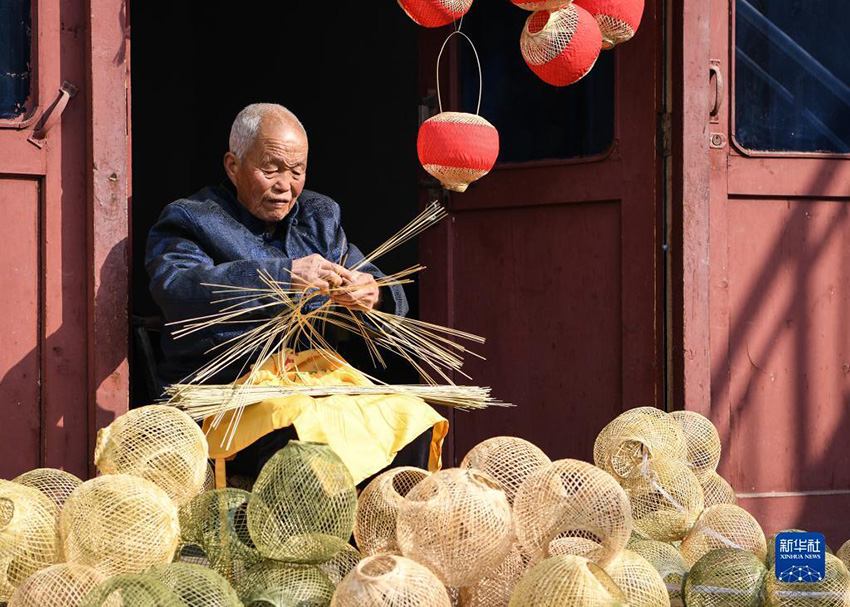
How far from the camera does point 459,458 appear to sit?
13.6ft

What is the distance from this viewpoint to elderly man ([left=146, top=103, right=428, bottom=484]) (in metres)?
2.88

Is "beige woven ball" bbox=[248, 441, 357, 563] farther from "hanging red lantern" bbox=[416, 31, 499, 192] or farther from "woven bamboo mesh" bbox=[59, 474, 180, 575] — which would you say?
"hanging red lantern" bbox=[416, 31, 499, 192]

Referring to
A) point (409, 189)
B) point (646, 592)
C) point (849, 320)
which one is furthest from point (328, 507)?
point (409, 189)

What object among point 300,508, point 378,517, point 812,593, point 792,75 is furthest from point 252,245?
point 792,75

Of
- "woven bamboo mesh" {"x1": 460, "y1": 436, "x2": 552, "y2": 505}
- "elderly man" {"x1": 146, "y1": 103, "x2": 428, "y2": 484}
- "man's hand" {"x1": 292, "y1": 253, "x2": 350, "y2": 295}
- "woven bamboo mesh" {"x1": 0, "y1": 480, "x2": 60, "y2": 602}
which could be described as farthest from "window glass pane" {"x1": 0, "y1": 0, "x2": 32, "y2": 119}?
"woven bamboo mesh" {"x1": 460, "y1": 436, "x2": 552, "y2": 505}

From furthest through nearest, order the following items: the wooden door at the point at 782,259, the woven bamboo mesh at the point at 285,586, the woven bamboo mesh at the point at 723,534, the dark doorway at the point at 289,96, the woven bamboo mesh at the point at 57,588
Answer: the dark doorway at the point at 289,96 < the wooden door at the point at 782,259 < the woven bamboo mesh at the point at 723,534 < the woven bamboo mesh at the point at 285,586 < the woven bamboo mesh at the point at 57,588

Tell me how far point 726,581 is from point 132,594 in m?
1.30

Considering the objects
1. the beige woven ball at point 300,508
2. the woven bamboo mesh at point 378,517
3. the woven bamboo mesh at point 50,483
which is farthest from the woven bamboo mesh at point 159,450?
the woven bamboo mesh at point 378,517

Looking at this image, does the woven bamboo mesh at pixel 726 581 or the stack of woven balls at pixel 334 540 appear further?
the woven bamboo mesh at pixel 726 581

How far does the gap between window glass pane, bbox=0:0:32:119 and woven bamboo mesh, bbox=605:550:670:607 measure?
207 cm

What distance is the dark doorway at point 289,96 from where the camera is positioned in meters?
6.54

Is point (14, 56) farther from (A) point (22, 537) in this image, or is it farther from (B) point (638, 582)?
(B) point (638, 582)

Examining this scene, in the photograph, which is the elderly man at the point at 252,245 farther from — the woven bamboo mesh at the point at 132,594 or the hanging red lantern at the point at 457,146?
the woven bamboo mesh at the point at 132,594

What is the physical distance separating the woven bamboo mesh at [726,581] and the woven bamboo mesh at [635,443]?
478mm
